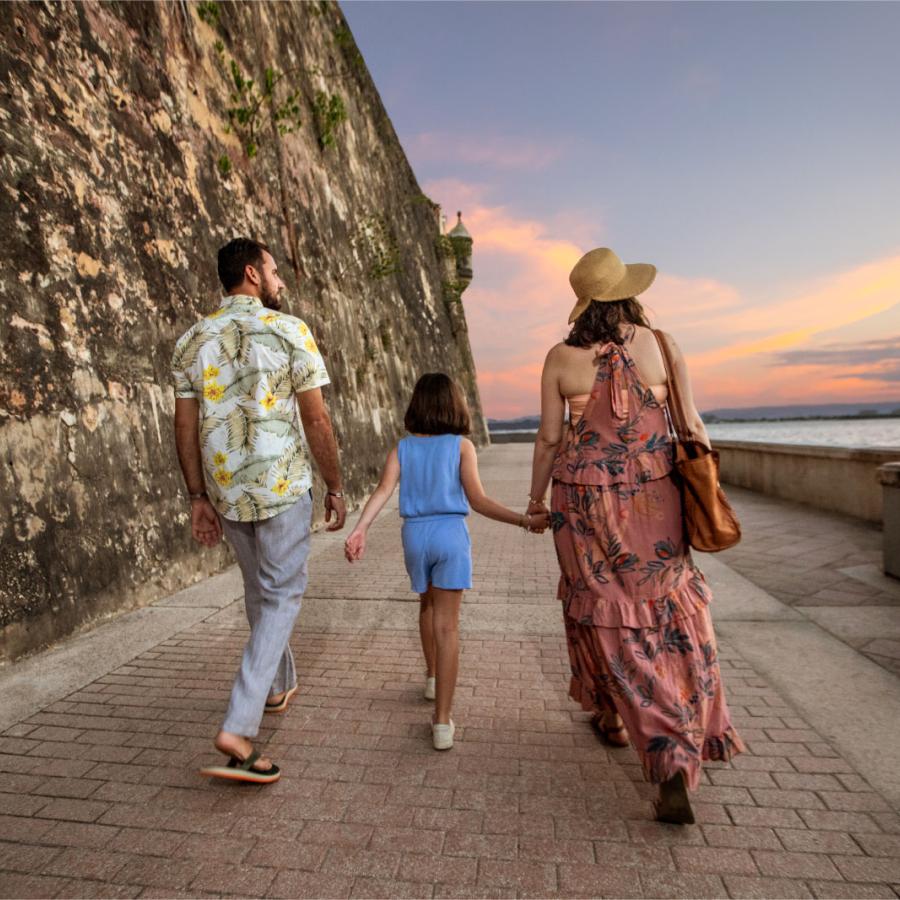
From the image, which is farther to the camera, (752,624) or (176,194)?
(176,194)

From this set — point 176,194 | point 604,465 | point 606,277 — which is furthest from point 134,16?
point 604,465

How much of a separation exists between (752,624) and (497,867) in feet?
9.91

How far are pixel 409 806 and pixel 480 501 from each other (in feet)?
3.87

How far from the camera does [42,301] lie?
15.4 ft

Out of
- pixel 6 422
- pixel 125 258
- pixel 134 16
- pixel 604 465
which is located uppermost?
pixel 134 16

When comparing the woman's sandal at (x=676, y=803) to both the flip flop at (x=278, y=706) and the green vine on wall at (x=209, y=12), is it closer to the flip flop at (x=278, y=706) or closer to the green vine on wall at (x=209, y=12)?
the flip flop at (x=278, y=706)

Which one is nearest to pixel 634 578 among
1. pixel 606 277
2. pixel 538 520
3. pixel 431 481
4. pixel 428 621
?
pixel 538 520

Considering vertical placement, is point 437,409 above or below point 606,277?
below

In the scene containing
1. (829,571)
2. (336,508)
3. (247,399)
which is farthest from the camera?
(829,571)

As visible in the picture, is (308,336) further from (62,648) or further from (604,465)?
(62,648)

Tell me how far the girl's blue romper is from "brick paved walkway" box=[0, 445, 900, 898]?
73 cm

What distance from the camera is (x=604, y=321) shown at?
2732 millimetres

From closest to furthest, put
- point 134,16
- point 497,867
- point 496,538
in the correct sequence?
point 497,867
point 134,16
point 496,538

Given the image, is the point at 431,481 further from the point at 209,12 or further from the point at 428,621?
the point at 209,12
